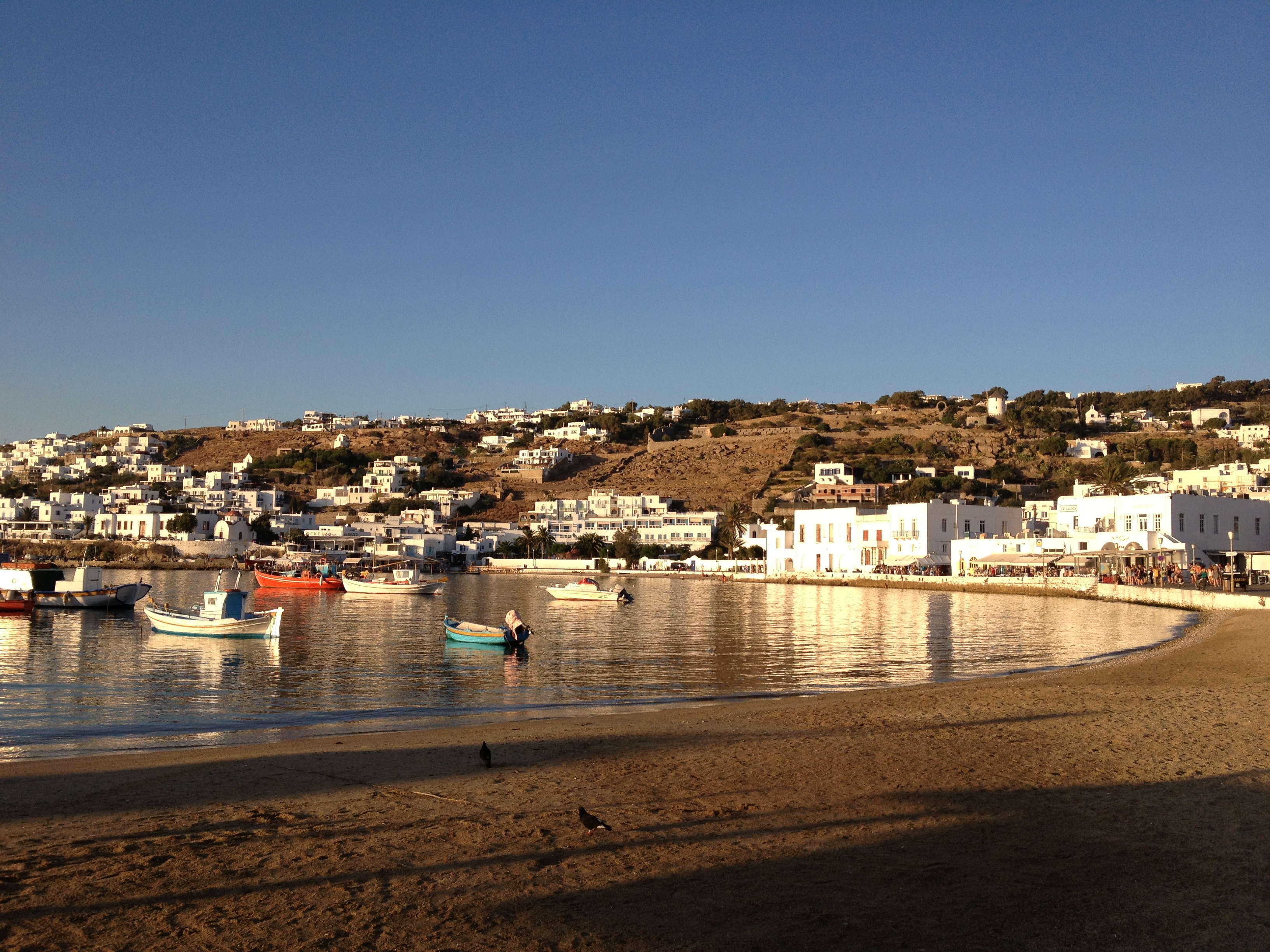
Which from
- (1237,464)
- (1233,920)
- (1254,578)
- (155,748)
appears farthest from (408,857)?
(1237,464)

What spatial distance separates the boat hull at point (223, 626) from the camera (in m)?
33.2

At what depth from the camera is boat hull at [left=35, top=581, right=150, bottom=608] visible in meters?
48.0

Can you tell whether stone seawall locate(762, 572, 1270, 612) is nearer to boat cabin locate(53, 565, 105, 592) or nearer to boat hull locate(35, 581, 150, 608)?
boat hull locate(35, 581, 150, 608)

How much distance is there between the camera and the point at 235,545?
128875mm

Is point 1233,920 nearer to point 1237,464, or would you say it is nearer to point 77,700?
point 77,700

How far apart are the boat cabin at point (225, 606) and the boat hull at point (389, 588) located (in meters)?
32.9

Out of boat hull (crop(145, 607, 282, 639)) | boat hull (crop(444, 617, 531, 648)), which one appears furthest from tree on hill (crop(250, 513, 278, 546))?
boat hull (crop(444, 617, 531, 648))

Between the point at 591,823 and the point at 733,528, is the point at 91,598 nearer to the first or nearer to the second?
the point at 591,823

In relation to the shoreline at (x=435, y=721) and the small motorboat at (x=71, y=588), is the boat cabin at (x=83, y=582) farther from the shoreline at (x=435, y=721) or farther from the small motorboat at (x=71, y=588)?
the shoreline at (x=435, y=721)

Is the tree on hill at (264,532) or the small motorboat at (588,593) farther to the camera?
the tree on hill at (264,532)

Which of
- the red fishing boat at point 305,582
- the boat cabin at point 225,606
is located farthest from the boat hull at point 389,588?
the boat cabin at point 225,606

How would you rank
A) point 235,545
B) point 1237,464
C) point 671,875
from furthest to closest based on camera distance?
point 235,545, point 1237,464, point 671,875

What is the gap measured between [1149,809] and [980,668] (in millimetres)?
16582

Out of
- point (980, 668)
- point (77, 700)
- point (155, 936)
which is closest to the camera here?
point (155, 936)
